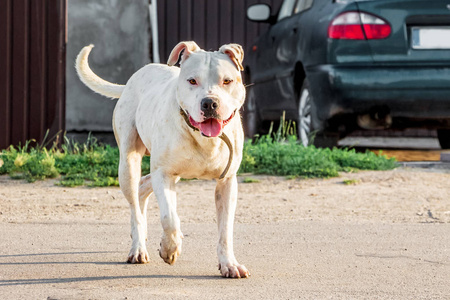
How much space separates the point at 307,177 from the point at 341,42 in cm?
128

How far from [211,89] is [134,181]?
1158mm

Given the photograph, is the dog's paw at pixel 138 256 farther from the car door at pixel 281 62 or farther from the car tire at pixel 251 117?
the car tire at pixel 251 117

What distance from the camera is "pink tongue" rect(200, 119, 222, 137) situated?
4340 mm

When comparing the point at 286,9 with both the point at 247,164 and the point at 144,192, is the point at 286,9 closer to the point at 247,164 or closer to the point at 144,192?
the point at 247,164

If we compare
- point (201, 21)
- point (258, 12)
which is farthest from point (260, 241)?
point (201, 21)

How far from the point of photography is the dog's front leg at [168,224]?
14.3 ft

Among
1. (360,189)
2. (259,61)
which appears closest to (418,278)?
(360,189)

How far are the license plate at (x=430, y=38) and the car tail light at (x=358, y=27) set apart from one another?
28cm

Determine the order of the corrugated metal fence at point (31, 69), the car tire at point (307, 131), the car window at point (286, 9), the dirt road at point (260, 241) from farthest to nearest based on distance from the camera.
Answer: the car window at point (286, 9) < the corrugated metal fence at point (31, 69) < the car tire at point (307, 131) < the dirt road at point (260, 241)

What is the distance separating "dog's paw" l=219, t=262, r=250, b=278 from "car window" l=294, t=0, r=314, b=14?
5256 millimetres

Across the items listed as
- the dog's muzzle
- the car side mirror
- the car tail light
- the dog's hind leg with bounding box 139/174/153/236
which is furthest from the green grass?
the dog's muzzle

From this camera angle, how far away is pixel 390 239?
557 centimetres

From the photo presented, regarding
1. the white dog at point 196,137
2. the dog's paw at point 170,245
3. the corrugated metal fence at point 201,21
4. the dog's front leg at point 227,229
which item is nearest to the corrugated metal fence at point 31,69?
the corrugated metal fence at point 201,21

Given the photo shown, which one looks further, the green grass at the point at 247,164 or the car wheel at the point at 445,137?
the car wheel at the point at 445,137
